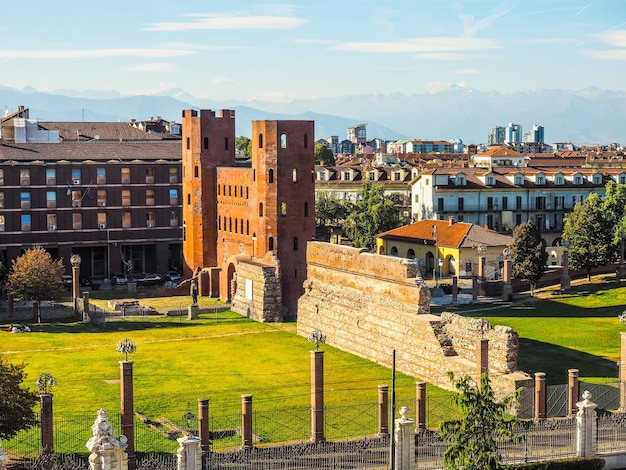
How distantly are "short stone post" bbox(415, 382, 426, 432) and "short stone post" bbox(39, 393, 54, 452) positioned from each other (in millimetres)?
13069

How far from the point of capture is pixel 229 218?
78062mm

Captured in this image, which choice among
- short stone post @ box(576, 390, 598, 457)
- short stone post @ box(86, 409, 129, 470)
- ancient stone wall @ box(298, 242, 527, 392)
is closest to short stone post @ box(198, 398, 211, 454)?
short stone post @ box(86, 409, 129, 470)

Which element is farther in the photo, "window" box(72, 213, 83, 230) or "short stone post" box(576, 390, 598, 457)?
"window" box(72, 213, 83, 230)

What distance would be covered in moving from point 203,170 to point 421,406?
44473mm

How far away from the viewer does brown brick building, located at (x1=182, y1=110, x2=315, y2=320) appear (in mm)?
69375

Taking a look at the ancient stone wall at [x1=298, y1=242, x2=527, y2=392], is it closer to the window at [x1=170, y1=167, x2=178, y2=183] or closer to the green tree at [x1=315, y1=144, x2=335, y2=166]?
the window at [x1=170, y1=167, x2=178, y2=183]

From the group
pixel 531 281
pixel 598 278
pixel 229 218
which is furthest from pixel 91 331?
pixel 598 278

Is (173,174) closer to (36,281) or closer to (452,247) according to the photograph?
(452,247)

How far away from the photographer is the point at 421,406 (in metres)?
39.2

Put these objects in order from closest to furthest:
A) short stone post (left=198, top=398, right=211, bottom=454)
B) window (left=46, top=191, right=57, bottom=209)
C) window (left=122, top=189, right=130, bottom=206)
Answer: short stone post (left=198, top=398, right=211, bottom=454)
window (left=46, top=191, right=57, bottom=209)
window (left=122, top=189, right=130, bottom=206)

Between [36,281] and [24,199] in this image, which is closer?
[36,281]

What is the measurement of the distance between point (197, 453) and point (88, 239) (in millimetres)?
59845

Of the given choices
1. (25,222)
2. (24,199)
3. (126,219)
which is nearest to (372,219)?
(126,219)

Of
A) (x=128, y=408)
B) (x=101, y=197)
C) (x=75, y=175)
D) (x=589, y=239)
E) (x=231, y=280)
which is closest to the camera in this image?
(x=128, y=408)
